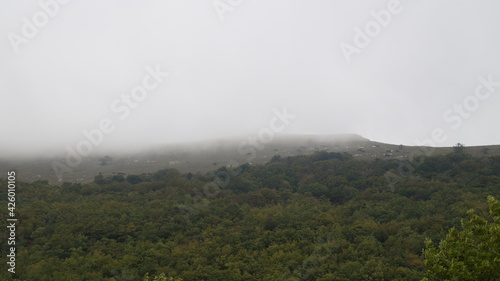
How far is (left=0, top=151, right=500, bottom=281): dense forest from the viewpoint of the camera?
42.9 metres

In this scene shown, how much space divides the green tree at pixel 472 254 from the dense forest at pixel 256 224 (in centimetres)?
59

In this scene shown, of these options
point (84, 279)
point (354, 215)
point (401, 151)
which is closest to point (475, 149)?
point (401, 151)

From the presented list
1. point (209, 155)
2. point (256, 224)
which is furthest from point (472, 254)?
point (209, 155)

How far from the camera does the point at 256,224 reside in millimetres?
60656

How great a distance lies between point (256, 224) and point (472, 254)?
43706 millimetres

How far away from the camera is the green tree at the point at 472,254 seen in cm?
1805

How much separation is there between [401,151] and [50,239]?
10389cm

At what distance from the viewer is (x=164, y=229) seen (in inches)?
2281

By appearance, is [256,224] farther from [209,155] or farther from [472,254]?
[209,155]

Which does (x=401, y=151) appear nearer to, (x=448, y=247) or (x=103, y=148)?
(x=448, y=247)

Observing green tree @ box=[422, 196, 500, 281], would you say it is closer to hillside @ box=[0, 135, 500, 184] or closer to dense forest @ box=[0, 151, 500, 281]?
dense forest @ box=[0, 151, 500, 281]

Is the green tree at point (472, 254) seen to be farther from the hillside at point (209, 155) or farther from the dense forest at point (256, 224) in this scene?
the hillside at point (209, 155)

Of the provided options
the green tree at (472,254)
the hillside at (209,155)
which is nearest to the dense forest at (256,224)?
the green tree at (472,254)

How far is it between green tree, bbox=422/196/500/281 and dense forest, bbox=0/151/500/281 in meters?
0.59
